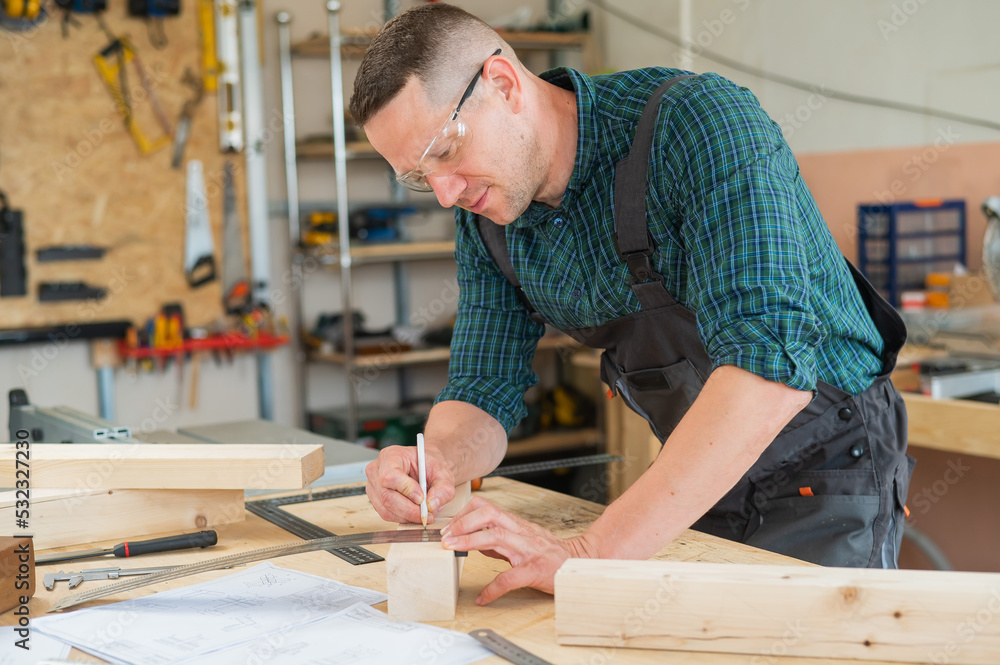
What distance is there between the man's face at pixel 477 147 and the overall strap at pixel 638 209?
0.45ft

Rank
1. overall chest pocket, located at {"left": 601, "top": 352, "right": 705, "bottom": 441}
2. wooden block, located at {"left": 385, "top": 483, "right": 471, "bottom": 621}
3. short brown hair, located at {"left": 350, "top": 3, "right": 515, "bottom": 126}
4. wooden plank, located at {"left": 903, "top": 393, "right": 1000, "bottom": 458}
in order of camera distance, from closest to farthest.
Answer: wooden block, located at {"left": 385, "top": 483, "right": 471, "bottom": 621} < short brown hair, located at {"left": 350, "top": 3, "right": 515, "bottom": 126} < overall chest pocket, located at {"left": 601, "top": 352, "right": 705, "bottom": 441} < wooden plank, located at {"left": 903, "top": 393, "right": 1000, "bottom": 458}

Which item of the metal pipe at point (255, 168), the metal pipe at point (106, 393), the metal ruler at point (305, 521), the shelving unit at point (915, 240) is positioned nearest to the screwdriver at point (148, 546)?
the metal ruler at point (305, 521)

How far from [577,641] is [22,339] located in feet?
11.2

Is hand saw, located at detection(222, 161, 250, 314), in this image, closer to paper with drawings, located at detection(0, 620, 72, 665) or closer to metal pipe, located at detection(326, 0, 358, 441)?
metal pipe, located at detection(326, 0, 358, 441)

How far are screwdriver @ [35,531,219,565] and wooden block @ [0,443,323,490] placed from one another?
0.25ft

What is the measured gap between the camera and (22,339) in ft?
12.4

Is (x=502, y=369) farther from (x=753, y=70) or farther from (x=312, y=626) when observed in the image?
(x=753, y=70)

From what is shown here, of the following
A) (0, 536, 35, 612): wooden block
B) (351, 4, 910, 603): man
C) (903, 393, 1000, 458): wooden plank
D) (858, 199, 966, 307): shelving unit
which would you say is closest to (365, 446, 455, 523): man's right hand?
(351, 4, 910, 603): man

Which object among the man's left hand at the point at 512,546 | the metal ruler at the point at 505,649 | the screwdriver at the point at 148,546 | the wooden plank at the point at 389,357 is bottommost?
the wooden plank at the point at 389,357

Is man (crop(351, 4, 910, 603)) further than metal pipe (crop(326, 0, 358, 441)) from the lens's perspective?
No

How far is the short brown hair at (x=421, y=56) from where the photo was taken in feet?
4.30

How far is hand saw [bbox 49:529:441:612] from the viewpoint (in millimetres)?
1192

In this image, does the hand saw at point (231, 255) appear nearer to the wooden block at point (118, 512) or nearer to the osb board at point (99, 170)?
the osb board at point (99, 170)

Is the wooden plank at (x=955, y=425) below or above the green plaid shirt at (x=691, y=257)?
below
